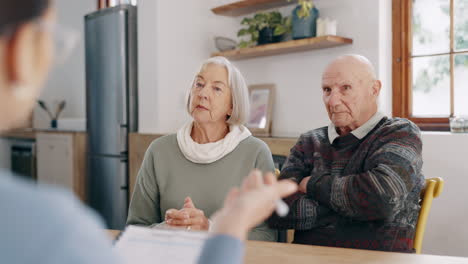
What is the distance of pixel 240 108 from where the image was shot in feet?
6.01

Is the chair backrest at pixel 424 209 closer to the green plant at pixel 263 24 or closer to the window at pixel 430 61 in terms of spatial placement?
the window at pixel 430 61

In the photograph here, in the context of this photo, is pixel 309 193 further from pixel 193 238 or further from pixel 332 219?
pixel 193 238

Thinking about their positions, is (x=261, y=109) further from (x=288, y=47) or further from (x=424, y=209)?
(x=424, y=209)

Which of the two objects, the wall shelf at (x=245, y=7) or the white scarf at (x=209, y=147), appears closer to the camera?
the white scarf at (x=209, y=147)

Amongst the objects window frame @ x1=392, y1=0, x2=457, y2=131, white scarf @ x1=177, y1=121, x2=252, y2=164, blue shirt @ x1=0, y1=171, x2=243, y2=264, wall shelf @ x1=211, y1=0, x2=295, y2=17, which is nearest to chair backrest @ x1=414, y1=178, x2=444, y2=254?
white scarf @ x1=177, y1=121, x2=252, y2=164

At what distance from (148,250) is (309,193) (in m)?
0.75

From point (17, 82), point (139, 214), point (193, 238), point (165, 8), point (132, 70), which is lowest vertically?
point (139, 214)

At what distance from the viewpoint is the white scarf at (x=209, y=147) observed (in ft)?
5.63

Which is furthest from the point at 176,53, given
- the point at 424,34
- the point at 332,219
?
the point at 332,219

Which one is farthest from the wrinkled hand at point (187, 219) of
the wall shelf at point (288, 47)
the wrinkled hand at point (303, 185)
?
the wall shelf at point (288, 47)

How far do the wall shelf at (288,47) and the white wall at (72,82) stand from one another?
2.26m

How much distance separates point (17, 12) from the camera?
392mm

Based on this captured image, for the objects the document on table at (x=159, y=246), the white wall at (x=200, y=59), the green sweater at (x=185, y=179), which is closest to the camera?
the document on table at (x=159, y=246)

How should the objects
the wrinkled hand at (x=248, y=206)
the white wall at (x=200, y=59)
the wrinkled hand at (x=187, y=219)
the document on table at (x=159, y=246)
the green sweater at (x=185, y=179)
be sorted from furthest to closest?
the white wall at (x=200, y=59) < the green sweater at (x=185, y=179) < the wrinkled hand at (x=187, y=219) < the document on table at (x=159, y=246) < the wrinkled hand at (x=248, y=206)
